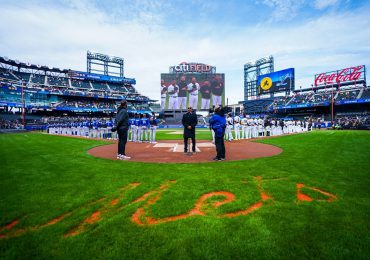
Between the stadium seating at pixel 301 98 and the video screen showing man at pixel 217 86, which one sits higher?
the video screen showing man at pixel 217 86

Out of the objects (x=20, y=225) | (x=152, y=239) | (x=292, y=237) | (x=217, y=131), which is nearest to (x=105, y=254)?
(x=152, y=239)

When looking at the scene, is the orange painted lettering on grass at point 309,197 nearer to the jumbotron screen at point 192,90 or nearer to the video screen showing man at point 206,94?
the jumbotron screen at point 192,90

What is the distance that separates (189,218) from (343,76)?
6206 centimetres

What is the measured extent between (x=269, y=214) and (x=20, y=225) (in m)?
3.62

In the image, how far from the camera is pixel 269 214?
318 cm

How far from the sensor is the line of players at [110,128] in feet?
51.1

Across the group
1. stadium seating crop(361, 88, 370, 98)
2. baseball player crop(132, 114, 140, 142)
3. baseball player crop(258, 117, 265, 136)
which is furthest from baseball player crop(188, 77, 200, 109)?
baseball player crop(132, 114, 140, 142)

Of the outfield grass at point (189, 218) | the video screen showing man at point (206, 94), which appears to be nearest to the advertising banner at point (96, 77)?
the video screen showing man at point (206, 94)

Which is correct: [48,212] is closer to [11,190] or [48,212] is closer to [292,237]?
[11,190]

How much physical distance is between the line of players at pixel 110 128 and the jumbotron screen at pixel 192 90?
3395 cm

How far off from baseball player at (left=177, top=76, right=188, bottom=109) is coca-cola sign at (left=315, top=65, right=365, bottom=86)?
35.4 meters

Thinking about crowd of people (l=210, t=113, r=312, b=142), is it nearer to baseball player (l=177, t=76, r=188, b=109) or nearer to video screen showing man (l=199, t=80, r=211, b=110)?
video screen showing man (l=199, t=80, r=211, b=110)

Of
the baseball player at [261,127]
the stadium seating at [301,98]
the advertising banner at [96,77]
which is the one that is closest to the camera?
the baseball player at [261,127]

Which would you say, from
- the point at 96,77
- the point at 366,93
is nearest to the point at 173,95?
the point at 96,77
